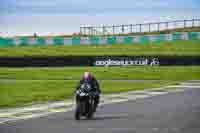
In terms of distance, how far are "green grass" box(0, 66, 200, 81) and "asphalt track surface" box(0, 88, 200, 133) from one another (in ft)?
71.4

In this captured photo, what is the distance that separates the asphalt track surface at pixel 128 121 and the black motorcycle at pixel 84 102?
25cm

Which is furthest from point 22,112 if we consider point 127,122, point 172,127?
point 172,127

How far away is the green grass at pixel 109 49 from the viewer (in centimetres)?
6078

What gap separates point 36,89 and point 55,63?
19.2 m

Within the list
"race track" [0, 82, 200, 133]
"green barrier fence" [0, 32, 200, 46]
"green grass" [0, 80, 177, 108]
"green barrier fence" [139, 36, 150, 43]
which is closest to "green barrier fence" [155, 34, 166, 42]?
"green barrier fence" [0, 32, 200, 46]

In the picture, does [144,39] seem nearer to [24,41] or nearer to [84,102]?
[24,41]

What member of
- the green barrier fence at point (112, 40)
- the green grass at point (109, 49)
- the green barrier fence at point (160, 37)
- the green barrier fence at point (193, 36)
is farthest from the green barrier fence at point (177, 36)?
the green barrier fence at point (112, 40)

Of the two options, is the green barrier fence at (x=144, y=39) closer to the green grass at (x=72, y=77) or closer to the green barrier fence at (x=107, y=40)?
the green barrier fence at (x=107, y=40)

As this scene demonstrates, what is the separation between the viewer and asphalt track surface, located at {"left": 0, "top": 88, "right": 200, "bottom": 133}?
52.6 ft

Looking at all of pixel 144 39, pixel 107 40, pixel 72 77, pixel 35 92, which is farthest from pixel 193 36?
pixel 35 92

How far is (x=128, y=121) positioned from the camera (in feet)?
59.7

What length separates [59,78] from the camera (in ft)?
152

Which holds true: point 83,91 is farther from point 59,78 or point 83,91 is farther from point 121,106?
point 59,78

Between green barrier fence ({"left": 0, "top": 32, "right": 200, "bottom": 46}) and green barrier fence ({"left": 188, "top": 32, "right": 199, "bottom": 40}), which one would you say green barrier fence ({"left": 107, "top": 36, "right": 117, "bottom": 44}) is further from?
green barrier fence ({"left": 188, "top": 32, "right": 199, "bottom": 40})
